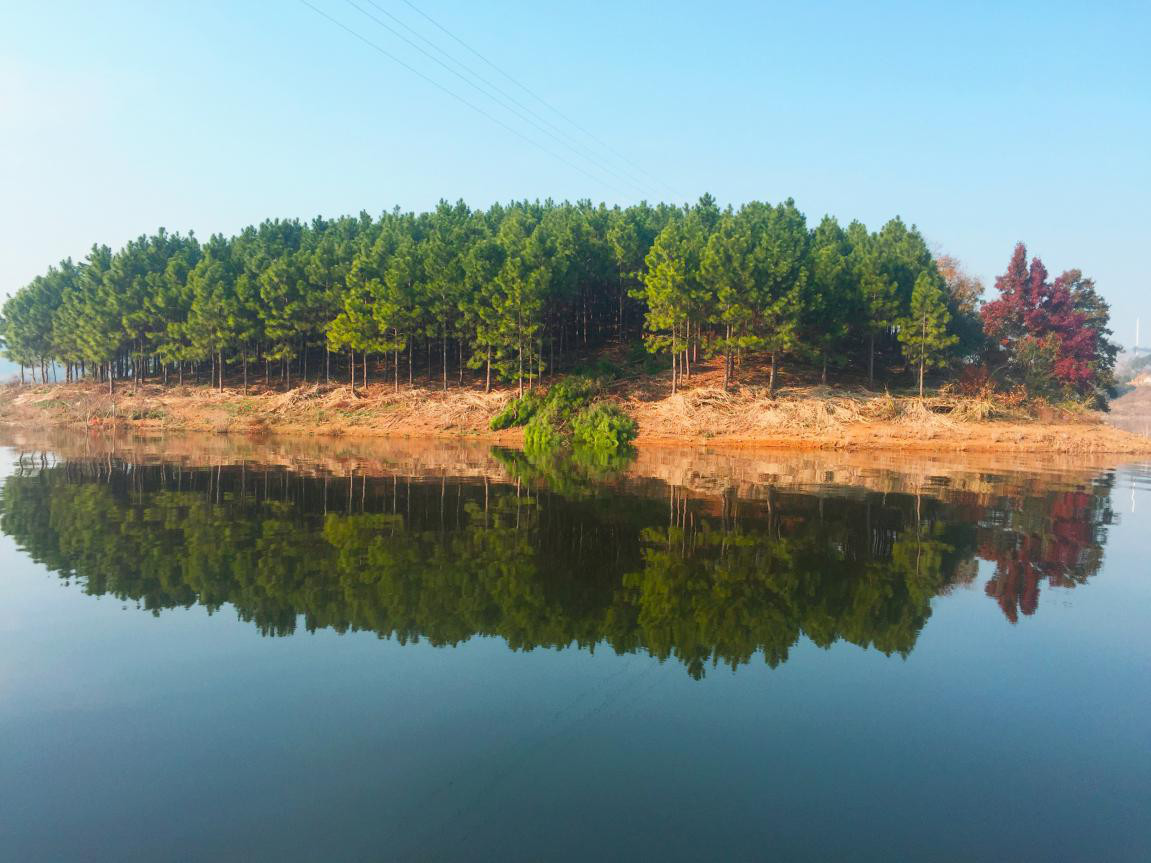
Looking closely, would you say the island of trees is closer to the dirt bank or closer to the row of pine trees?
the row of pine trees

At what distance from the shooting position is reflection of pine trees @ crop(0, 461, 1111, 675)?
10.4 m

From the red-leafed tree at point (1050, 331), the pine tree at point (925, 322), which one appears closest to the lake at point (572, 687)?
the pine tree at point (925, 322)

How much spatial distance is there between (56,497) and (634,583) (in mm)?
18395

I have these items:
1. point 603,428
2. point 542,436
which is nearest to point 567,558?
point 603,428

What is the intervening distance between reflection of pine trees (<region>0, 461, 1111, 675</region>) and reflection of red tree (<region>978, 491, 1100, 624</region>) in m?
0.07

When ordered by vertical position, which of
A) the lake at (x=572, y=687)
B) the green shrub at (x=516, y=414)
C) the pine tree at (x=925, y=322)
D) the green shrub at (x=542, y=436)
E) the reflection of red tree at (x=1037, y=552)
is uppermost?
the pine tree at (x=925, y=322)

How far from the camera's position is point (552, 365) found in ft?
176

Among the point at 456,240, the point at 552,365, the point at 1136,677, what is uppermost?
the point at 456,240

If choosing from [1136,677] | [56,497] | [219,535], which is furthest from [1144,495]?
[56,497]

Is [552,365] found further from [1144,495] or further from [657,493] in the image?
[1144,495]

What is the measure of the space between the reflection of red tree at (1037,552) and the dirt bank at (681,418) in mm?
17495

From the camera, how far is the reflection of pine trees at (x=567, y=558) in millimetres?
10406

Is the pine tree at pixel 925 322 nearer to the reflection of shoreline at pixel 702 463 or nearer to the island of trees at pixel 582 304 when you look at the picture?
the island of trees at pixel 582 304

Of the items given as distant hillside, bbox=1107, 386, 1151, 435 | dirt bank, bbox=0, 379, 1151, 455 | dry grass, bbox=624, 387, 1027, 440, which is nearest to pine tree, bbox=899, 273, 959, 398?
dry grass, bbox=624, 387, 1027, 440
